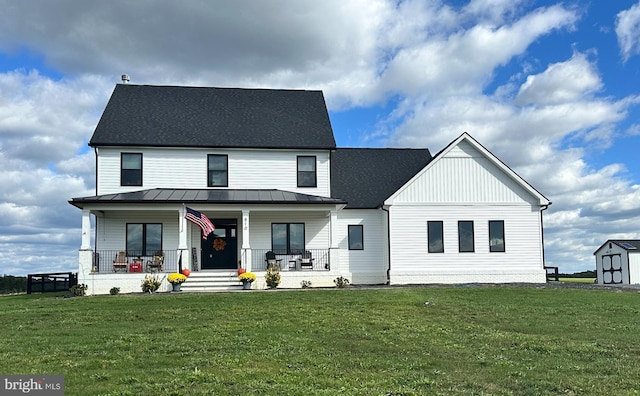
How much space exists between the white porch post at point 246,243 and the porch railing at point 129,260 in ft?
9.96

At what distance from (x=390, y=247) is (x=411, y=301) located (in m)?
8.02

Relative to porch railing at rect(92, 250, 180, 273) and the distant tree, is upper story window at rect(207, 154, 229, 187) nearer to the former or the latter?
porch railing at rect(92, 250, 180, 273)

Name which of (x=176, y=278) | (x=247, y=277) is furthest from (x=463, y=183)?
(x=176, y=278)

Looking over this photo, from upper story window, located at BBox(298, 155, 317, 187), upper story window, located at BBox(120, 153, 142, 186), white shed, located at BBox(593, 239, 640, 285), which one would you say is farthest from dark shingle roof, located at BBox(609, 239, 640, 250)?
upper story window, located at BBox(120, 153, 142, 186)

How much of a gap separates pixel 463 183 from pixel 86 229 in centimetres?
1599

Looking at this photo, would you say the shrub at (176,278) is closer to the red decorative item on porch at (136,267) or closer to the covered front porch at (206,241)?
the covered front porch at (206,241)

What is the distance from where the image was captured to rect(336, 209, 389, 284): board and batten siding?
2822 cm

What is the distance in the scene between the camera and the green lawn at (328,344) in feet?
30.7

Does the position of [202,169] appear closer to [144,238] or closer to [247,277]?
[144,238]

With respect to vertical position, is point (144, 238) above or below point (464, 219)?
below

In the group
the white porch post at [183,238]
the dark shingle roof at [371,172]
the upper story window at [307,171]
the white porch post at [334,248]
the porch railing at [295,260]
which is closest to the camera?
the white porch post at [183,238]

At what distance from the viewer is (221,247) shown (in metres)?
27.8

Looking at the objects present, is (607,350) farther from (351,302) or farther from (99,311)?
(99,311)

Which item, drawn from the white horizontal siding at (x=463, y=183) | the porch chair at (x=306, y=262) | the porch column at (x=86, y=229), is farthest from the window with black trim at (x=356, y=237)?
the porch column at (x=86, y=229)
